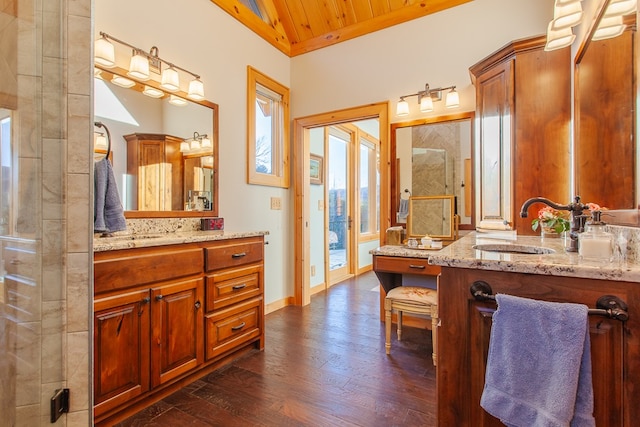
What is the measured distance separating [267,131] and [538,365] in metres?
3.04

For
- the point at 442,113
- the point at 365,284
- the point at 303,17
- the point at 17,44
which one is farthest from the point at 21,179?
the point at 365,284

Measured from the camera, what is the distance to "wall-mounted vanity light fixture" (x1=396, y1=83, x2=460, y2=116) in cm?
271

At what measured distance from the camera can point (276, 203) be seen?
3406 mm

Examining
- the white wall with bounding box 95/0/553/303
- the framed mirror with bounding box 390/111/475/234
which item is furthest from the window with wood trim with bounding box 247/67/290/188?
the framed mirror with bounding box 390/111/475/234

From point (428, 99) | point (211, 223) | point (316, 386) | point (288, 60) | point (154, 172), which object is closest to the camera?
point (316, 386)

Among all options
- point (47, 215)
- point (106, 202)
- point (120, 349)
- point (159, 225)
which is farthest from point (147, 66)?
point (120, 349)

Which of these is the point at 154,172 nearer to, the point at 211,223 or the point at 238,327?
the point at 211,223

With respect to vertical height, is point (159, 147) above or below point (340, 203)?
above

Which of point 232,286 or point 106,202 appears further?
point 232,286

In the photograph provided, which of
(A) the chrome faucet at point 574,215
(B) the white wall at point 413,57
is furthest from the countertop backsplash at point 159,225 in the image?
(A) the chrome faucet at point 574,215

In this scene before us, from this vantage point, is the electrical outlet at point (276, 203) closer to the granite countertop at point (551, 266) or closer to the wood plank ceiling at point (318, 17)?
the wood plank ceiling at point (318, 17)

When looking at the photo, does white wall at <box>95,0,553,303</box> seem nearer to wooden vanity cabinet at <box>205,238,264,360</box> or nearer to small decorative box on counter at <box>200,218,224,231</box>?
small decorative box on counter at <box>200,218,224,231</box>

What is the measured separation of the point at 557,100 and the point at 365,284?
321cm

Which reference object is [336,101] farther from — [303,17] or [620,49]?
[620,49]
